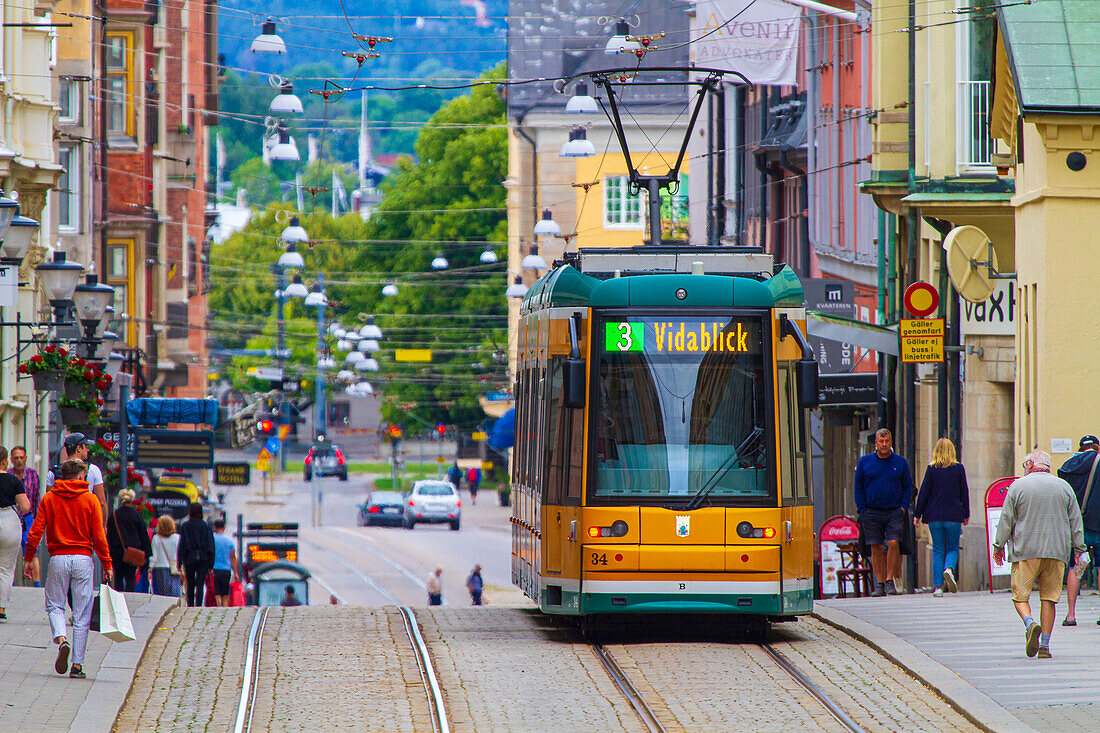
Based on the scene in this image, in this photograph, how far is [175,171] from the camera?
59844mm

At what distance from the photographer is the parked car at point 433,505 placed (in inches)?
2470

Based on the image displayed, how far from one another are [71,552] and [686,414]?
15.6 feet

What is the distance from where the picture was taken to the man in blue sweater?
67.2ft

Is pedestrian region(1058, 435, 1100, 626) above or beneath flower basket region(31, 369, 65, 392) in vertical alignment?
beneath

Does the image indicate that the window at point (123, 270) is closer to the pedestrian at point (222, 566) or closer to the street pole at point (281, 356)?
the pedestrian at point (222, 566)

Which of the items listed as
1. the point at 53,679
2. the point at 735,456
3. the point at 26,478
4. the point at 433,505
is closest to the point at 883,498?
the point at 735,456

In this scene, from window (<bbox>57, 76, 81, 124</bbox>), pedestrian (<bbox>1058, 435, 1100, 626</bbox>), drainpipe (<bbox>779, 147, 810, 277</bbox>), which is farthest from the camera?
window (<bbox>57, 76, 81, 124</bbox>)

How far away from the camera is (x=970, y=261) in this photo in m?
22.3

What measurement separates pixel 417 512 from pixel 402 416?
1776 cm

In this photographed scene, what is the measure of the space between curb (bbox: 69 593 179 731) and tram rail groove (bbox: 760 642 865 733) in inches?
172

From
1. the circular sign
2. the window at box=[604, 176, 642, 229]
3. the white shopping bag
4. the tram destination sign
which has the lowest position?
the white shopping bag

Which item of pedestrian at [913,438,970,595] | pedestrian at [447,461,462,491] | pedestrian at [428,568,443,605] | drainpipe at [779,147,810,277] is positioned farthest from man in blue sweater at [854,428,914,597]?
pedestrian at [447,461,462,491]

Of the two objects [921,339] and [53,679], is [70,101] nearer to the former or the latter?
[921,339]

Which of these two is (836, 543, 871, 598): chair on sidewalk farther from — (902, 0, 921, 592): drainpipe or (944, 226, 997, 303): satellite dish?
(902, 0, 921, 592): drainpipe
